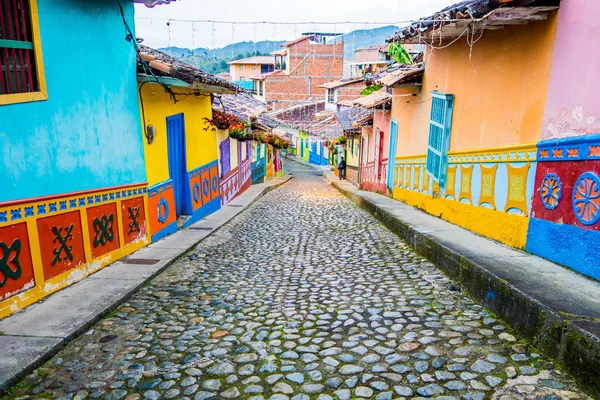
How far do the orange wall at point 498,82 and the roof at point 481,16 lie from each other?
0.64 feet

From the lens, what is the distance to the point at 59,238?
507 centimetres

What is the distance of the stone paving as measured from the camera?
310 centimetres

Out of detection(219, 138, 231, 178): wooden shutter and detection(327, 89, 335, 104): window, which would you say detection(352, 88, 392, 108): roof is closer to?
detection(219, 138, 231, 178): wooden shutter

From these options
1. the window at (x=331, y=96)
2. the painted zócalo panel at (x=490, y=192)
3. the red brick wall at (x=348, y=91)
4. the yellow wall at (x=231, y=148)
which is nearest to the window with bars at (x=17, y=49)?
the painted zócalo panel at (x=490, y=192)

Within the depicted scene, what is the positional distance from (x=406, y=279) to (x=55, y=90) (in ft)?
17.0

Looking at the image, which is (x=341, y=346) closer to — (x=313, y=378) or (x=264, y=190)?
(x=313, y=378)

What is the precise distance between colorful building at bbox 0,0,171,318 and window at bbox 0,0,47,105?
1cm

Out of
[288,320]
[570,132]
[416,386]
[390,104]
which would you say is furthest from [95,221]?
[390,104]

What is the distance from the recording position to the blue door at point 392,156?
45.0 ft

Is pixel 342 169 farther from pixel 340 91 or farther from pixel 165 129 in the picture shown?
pixel 165 129

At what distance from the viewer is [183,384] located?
3.21 m

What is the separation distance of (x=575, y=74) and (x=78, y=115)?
244 inches

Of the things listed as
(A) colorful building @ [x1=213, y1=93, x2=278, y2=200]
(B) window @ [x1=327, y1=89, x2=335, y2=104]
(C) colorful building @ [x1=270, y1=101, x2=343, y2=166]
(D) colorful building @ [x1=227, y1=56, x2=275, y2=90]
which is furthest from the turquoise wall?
(D) colorful building @ [x1=227, y1=56, x2=275, y2=90]

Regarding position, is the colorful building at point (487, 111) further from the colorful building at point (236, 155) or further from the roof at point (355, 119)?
the roof at point (355, 119)
